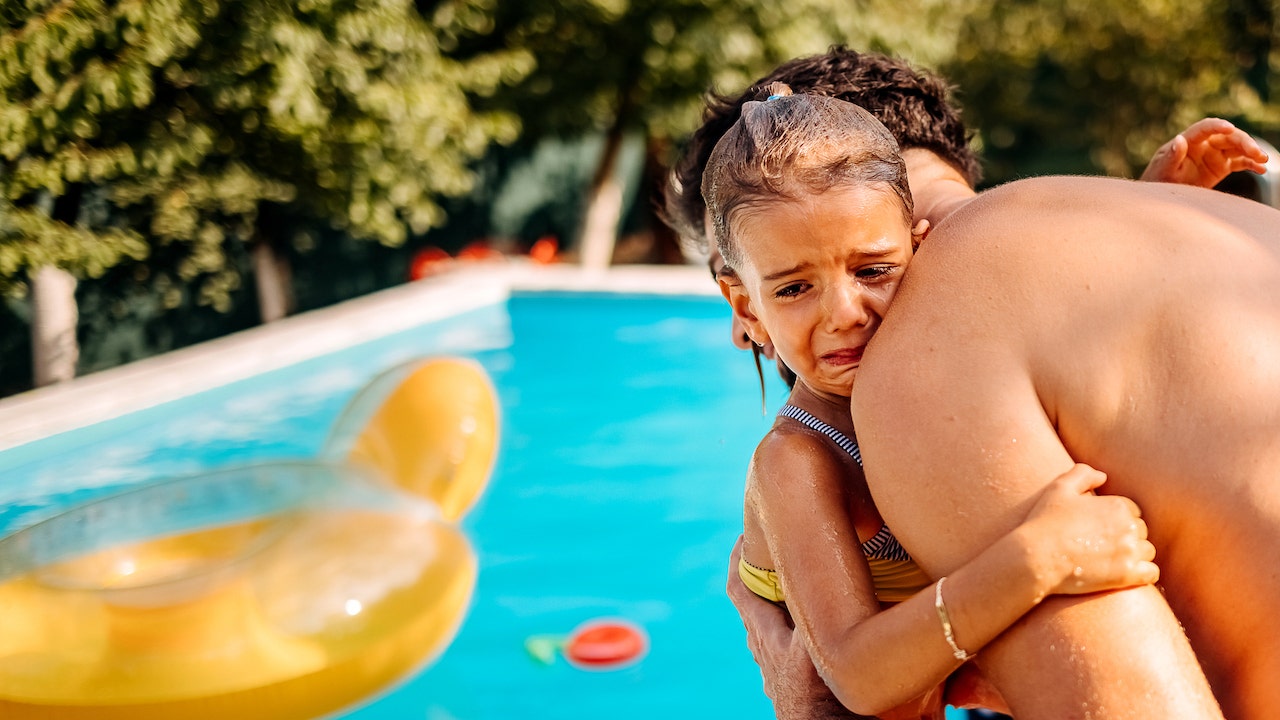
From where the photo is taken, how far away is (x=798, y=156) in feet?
5.55

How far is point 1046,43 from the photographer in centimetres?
1628

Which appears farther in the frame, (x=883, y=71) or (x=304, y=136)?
(x=304, y=136)

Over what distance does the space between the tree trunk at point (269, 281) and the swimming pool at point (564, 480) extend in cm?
222

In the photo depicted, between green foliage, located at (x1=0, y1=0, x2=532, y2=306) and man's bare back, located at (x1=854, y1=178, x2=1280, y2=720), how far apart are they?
244 inches

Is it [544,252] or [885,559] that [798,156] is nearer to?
[885,559]

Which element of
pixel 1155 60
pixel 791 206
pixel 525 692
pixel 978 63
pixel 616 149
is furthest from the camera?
pixel 978 63

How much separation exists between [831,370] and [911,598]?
397 millimetres

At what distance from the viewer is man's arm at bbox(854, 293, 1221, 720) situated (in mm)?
1358

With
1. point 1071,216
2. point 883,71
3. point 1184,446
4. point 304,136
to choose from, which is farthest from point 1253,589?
point 304,136

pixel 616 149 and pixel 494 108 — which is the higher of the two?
pixel 494 108

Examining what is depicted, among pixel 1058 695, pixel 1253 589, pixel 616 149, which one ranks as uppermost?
pixel 1253 589

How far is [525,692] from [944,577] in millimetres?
3553

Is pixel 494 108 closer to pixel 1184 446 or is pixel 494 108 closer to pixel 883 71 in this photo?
pixel 883 71

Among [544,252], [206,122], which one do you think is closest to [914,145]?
[206,122]
